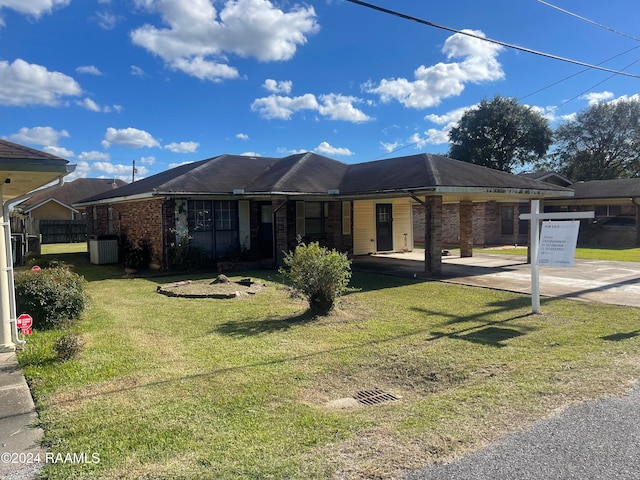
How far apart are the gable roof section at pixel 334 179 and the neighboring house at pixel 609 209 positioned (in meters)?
11.9

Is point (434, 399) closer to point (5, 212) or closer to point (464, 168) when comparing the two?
point (5, 212)

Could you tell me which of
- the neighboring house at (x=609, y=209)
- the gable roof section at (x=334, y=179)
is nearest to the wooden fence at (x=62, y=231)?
the gable roof section at (x=334, y=179)

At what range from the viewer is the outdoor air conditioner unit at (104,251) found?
1697 centimetres

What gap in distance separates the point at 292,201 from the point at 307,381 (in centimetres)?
1199

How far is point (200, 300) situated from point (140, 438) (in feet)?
20.2

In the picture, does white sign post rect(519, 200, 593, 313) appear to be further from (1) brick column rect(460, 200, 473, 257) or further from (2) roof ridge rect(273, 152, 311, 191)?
(1) brick column rect(460, 200, 473, 257)

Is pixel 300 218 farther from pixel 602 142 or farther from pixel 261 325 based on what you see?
pixel 602 142

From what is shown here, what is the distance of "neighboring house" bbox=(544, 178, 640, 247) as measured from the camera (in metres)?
24.3

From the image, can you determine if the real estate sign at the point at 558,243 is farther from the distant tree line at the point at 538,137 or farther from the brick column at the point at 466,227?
the distant tree line at the point at 538,137

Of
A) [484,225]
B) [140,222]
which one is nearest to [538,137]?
[484,225]

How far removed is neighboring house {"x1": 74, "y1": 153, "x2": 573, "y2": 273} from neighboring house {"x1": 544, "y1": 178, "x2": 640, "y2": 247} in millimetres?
11872

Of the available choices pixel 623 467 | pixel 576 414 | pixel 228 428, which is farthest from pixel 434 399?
pixel 228 428

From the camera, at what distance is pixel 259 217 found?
1602 cm

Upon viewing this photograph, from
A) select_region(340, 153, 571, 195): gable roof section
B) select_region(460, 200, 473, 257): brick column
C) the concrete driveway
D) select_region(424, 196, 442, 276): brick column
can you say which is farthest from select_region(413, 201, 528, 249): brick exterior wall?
select_region(424, 196, 442, 276): brick column
